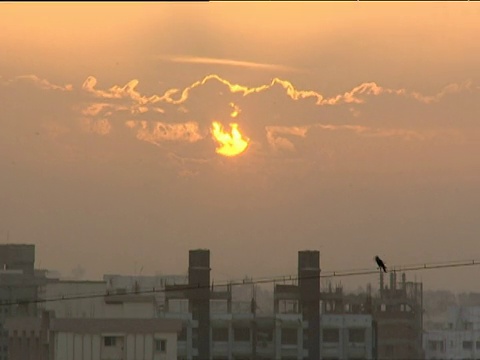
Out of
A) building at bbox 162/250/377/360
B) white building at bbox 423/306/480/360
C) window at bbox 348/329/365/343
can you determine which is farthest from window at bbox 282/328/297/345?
white building at bbox 423/306/480/360

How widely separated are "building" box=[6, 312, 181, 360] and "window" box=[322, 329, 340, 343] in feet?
18.3

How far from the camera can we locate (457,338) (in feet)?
230

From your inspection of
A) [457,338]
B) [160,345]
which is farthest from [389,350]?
[160,345]

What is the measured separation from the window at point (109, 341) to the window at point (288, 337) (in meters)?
7.74

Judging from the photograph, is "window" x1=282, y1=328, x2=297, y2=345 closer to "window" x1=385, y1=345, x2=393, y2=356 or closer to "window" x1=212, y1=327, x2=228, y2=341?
"window" x1=212, y1=327, x2=228, y2=341

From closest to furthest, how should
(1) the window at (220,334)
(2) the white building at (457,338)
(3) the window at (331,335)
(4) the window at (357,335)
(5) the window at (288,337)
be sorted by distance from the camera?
(4) the window at (357,335) → (1) the window at (220,334) → (3) the window at (331,335) → (5) the window at (288,337) → (2) the white building at (457,338)

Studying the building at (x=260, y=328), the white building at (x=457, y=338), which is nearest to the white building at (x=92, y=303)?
the building at (x=260, y=328)

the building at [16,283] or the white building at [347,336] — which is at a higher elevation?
the building at [16,283]

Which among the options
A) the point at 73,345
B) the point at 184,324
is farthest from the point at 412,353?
the point at 73,345

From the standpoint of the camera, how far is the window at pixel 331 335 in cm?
6227

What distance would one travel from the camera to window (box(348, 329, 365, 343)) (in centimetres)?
6134

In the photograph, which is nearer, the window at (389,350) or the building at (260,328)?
the building at (260,328)

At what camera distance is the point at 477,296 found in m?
79.4

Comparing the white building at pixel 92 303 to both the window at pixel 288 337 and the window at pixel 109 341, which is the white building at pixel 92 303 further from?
the window at pixel 288 337
